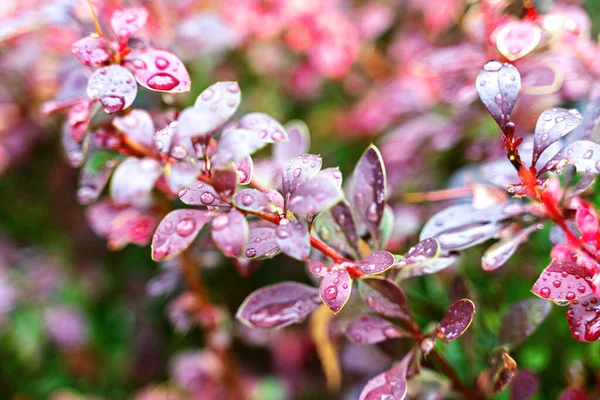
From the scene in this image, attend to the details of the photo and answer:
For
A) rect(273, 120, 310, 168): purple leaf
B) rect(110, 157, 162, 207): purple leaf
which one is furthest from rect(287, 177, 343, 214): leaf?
rect(273, 120, 310, 168): purple leaf

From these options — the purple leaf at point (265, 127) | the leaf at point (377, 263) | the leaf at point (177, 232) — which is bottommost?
the leaf at point (377, 263)

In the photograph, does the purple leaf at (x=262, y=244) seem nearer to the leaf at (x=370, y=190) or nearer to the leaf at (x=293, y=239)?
the leaf at (x=293, y=239)

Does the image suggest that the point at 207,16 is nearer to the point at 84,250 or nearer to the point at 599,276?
the point at 84,250

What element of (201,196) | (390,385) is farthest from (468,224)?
(201,196)

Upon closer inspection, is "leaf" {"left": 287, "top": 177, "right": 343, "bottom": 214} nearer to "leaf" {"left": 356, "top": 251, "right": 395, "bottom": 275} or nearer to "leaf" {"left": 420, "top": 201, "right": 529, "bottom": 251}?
"leaf" {"left": 356, "top": 251, "right": 395, "bottom": 275}

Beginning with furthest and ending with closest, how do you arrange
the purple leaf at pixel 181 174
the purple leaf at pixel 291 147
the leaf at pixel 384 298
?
the purple leaf at pixel 291 147 < the leaf at pixel 384 298 < the purple leaf at pixel 181 174

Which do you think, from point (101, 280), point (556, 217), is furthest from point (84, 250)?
point (556, 217)

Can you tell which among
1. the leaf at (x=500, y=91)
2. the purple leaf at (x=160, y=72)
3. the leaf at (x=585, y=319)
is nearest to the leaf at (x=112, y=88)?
the purple leaf at (x=160, y=72)
